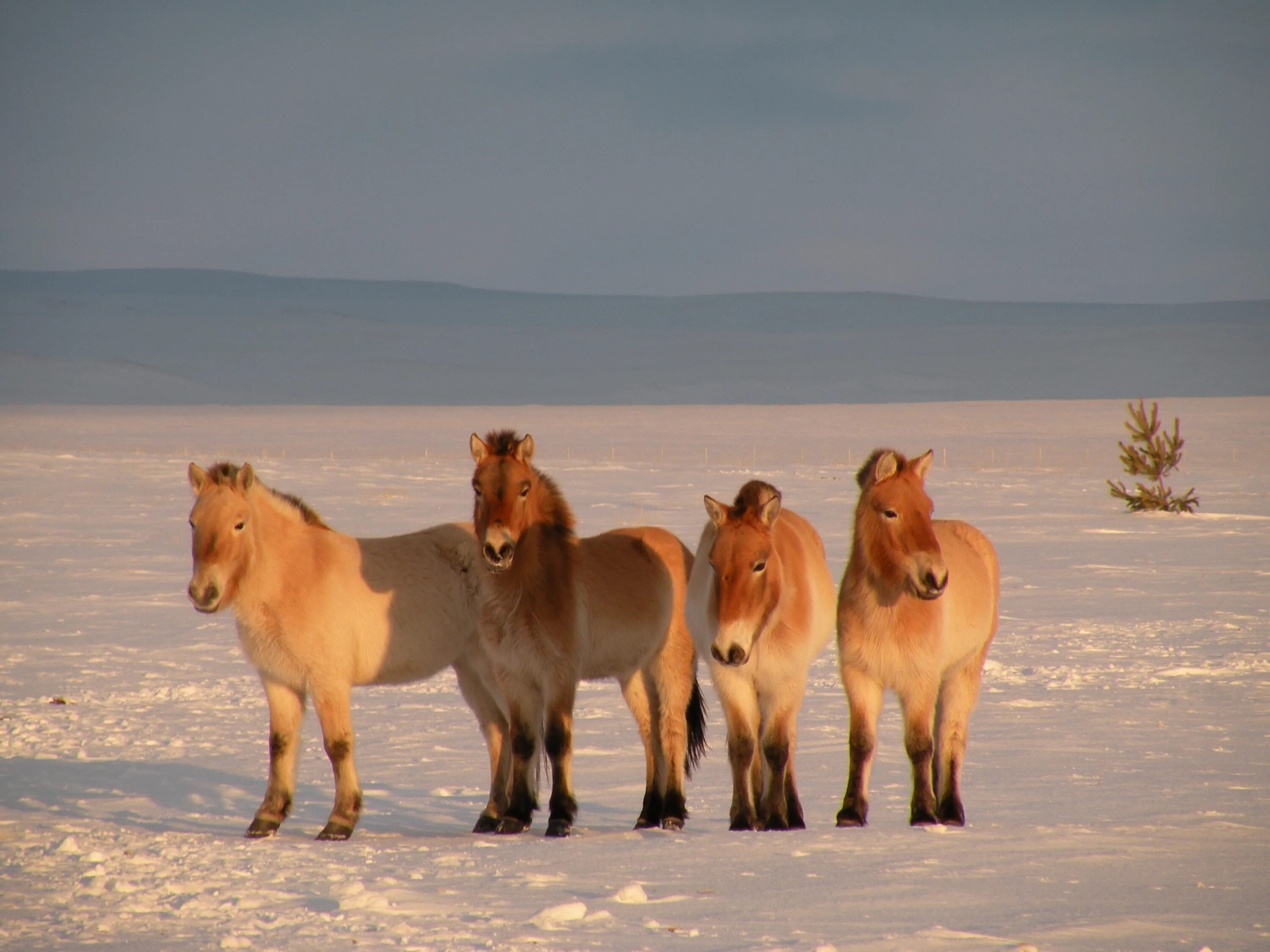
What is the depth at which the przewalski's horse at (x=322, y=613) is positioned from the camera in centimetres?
711

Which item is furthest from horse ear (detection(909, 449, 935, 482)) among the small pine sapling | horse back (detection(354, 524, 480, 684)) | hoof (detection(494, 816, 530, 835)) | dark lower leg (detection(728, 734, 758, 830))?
the small pine sapling

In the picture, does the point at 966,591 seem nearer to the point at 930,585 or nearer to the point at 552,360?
the point at 930,585

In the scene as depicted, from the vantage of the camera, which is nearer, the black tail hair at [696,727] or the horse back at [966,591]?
the horse back at [966,591]

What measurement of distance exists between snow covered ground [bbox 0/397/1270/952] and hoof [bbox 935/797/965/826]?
1.47 ft

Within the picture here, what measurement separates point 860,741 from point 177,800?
13.7 feet

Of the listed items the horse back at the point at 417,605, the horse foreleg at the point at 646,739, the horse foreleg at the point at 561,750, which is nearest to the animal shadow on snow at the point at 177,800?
the horse foreleg at the point at 561,750

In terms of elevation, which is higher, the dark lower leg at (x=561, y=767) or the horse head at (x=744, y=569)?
the horse head at (x=744, y=569)

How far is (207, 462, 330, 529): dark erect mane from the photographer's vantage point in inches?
285

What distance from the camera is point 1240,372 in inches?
5266

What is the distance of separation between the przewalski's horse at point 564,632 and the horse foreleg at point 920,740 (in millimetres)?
1277

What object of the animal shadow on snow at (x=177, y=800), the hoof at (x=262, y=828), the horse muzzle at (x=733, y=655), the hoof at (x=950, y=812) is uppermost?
the horse muzzle at (x=733, y=655)

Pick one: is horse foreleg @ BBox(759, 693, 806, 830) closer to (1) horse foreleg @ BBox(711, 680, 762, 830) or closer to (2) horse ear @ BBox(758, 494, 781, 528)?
(1) horse foreleg @ BBox(711, 680, 762, 830)

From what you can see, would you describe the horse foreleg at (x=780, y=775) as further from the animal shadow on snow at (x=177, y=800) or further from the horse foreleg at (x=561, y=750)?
the animal shadow on snow at (x=177, y=800)

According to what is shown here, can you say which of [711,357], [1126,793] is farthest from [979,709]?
[711,357]
